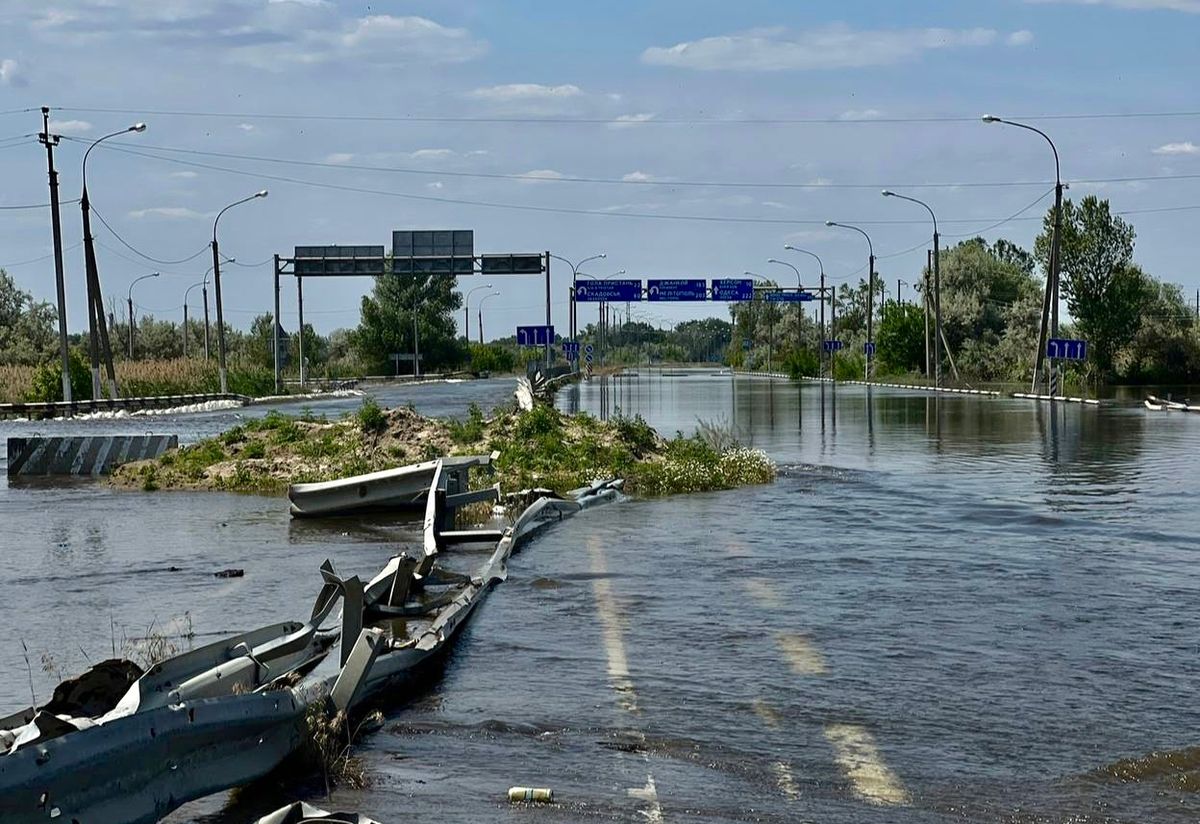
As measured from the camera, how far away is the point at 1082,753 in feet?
25.6

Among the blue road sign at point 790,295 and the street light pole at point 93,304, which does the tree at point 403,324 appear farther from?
the street light pole at point 93,304

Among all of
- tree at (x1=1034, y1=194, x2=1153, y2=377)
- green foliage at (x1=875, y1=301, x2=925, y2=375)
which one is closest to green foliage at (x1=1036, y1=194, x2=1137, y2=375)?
tree at (x1=1034, y1=194, x2=1153, y2=377)

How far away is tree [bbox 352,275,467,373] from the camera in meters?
142

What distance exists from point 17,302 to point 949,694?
10333 centimetres

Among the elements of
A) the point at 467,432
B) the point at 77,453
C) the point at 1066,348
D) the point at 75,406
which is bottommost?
the point at 77,453

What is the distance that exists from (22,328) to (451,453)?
82.1 metres

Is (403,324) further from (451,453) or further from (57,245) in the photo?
(451,453)

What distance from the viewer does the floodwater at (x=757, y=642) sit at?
715 cm

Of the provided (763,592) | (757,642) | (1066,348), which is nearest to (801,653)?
(757,642)

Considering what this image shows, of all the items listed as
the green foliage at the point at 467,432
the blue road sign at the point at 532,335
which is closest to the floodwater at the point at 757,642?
the green foliage at the point at 467,432

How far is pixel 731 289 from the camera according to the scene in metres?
112

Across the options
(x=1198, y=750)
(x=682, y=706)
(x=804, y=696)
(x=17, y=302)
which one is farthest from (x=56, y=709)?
(x=17, y=302)

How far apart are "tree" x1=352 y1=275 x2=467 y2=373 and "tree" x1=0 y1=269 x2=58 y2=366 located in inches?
1455

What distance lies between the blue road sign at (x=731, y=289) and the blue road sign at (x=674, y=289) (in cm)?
87
